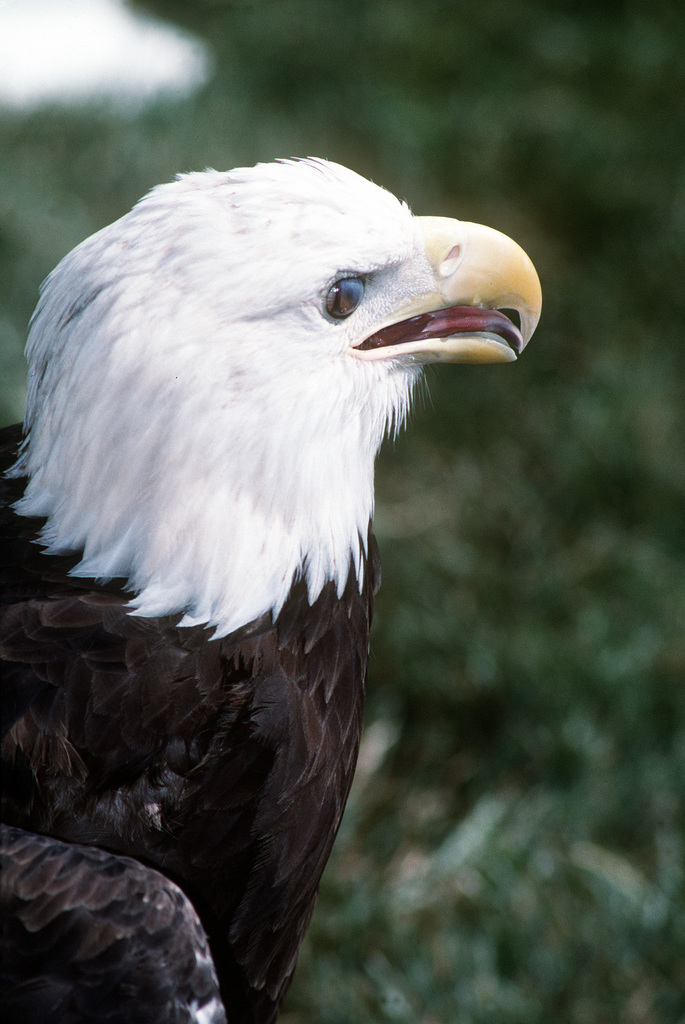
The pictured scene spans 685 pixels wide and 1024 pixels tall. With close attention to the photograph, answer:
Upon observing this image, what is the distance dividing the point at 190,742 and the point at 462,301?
91cm

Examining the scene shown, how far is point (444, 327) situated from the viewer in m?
1.91

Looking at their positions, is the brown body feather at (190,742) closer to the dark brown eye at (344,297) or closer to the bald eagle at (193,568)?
the bald eagle at (193,568)

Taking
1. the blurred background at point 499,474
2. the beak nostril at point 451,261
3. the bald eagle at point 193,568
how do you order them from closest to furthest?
1. the bald eagle at point 193,568
2. the beak nostril at point 451,261
3. the blurred background at point 499,474

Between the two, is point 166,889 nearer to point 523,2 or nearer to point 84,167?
point 84,167

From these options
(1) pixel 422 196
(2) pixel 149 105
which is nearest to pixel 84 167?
(2) pixel 149 105

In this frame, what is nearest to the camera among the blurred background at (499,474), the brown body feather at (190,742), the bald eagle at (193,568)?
the bald eagle at (193,568)

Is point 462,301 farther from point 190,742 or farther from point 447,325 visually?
point 190,742

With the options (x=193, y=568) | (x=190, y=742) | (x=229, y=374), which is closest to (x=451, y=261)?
(x=229, y=374)

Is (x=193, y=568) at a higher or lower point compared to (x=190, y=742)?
higher

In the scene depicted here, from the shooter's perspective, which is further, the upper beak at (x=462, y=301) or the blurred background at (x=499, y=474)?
the blurred background at (x=499, y=474)

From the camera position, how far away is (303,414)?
1.68 m

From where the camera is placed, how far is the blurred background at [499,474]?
9.04 ft

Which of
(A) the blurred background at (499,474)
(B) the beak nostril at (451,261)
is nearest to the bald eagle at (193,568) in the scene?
(B) the beak nostril at (451,261)

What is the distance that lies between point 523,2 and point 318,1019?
6.72m
